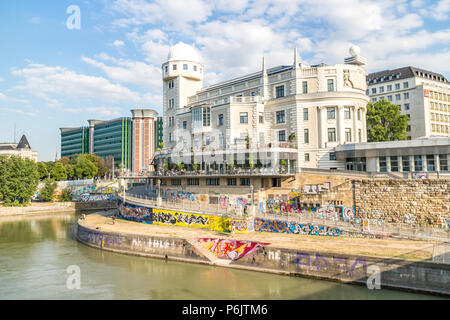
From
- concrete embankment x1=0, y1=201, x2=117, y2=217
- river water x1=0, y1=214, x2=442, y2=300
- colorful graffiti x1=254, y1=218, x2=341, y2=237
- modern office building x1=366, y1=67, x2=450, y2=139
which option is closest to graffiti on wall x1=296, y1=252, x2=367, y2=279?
river water x1=0, y1=214, x2=442, y2=300

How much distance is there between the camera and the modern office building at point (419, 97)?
3236 inches

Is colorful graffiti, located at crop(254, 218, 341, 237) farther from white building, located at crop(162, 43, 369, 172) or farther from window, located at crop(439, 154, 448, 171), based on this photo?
window, located at crop(439, 154, 448, 171)

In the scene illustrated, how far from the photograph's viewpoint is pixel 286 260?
28922 millimetres

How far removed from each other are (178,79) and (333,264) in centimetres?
4708

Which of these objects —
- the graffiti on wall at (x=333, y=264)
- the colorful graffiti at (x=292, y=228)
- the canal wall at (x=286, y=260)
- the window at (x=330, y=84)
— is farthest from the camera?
the window at (x=330, y=84)

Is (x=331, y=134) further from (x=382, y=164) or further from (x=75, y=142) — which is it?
(x=75, y=142)

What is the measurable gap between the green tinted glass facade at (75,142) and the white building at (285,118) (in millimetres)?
141602

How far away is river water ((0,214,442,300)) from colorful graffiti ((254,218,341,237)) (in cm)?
815

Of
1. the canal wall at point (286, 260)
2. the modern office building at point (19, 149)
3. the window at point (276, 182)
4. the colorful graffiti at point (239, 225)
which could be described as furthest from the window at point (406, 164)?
the modern office building at point (19, 149)

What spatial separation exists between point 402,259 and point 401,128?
47.1 meters

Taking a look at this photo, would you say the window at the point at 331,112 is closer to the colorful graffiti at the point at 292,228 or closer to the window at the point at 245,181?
the window at the point at 245,181

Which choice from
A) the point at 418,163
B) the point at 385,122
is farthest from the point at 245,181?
the point at 385,122

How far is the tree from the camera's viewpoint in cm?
6325

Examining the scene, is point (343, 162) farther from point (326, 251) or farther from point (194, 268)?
point (194, 268)
